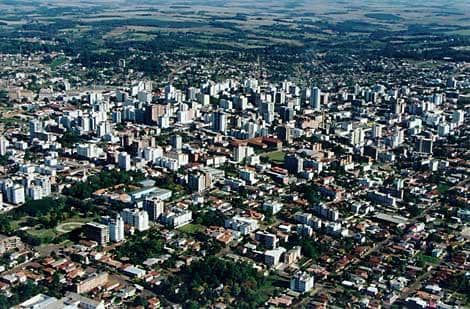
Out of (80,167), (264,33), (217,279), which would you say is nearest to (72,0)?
(264,33)

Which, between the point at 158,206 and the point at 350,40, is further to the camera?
the point at 350,40

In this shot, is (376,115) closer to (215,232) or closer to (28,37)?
(215,232)

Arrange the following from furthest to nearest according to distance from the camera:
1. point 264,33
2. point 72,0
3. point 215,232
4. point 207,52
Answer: point 72,0 < point 264,33 < point 207,52 < point 215,232

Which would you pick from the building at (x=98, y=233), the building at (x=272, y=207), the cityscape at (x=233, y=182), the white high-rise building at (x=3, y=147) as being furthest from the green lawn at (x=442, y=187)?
the white high-rise building at (x=3, y=147)

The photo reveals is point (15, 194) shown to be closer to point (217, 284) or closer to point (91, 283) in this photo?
point (91, 283)

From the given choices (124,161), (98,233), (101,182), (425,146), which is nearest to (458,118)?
(425,146)

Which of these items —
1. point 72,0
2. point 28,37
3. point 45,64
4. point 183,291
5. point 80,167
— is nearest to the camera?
point 183,291

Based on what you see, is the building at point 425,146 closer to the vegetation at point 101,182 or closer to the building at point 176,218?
the vegetation at point 101,182
